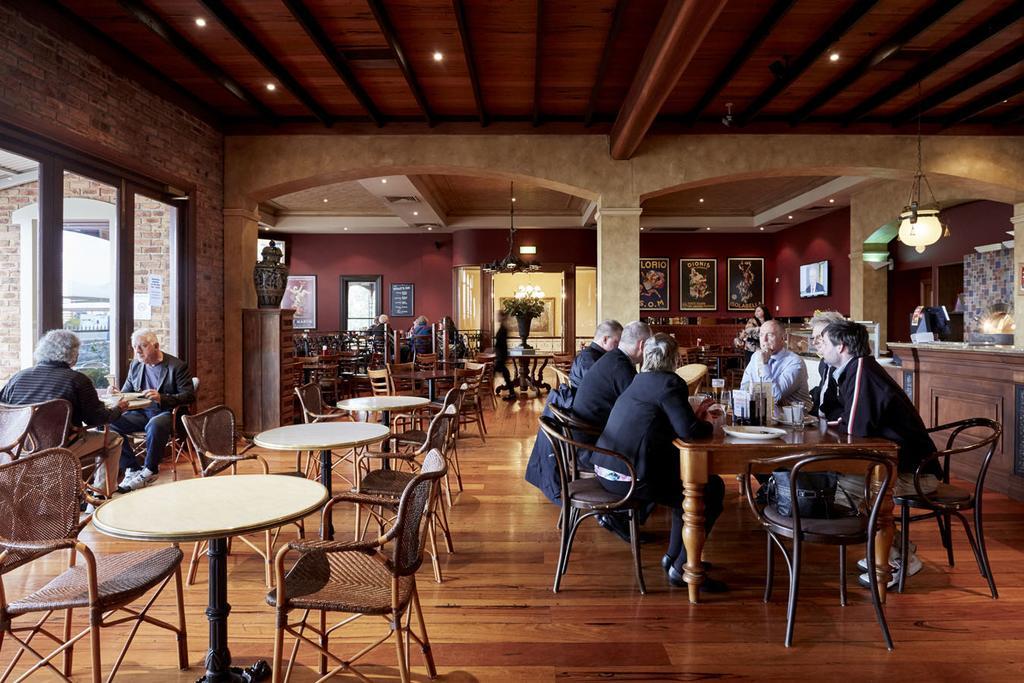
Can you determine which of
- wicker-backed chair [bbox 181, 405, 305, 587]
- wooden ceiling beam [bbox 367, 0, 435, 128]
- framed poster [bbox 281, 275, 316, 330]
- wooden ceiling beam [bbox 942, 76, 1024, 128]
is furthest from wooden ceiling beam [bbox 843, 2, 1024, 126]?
framed poster [bbox 281, 275, 316, 330]

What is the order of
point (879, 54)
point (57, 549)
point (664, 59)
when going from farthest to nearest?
1. point (879, 54)
2. point (664, 59)
3. point (57, 549)

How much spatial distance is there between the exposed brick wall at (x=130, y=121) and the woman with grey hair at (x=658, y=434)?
4430mm

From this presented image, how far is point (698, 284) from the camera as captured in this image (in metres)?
14.2

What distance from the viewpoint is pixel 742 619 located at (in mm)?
2730

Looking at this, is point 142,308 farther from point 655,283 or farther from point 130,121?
point 655,283

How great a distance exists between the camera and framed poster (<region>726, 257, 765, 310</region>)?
14188 mm

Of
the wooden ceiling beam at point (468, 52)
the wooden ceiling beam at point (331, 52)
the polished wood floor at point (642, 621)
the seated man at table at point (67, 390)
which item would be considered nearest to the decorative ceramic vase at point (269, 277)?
the wooden ceiling beam at point (331, 52)

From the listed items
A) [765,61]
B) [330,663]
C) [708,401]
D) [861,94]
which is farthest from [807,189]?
[330,663]

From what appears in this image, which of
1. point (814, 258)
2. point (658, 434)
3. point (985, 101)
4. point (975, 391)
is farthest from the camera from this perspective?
point (814, 258)

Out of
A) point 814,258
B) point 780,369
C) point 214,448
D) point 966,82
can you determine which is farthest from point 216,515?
point 814,258

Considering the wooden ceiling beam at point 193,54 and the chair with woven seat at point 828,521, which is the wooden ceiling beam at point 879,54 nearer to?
the chair with woven seat at point 828,521

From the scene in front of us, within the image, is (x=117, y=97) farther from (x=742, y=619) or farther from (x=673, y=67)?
(x=742, y=619)

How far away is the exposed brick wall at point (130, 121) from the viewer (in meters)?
4.13

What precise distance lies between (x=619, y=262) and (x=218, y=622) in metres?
5.62
